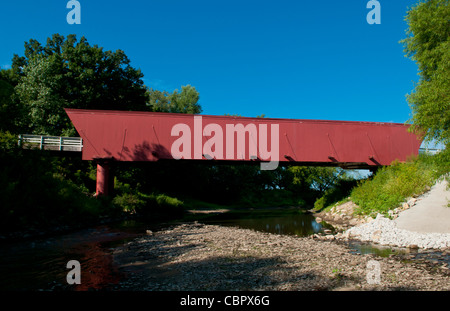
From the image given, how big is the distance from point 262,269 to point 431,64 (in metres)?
14.5

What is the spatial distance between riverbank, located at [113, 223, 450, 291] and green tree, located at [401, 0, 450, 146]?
746cm

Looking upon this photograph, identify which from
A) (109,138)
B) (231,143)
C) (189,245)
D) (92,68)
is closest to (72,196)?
(109,138)

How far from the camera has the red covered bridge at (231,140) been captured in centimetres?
1997

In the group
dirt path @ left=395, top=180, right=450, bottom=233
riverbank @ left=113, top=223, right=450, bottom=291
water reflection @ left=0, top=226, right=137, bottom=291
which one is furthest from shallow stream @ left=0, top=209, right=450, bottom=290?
dirt path @ left=395, top=180, right=450, bottom=233

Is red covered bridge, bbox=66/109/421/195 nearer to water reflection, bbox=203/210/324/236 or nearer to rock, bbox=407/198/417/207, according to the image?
water reflection, bbox=203/210/324/236

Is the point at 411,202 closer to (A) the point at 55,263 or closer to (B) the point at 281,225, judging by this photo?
(B) the point at 281,225

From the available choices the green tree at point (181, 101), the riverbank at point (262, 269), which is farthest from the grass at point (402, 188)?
the green tree at point (181, 101)

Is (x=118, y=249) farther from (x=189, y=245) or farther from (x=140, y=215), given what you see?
(x=140, y=215)

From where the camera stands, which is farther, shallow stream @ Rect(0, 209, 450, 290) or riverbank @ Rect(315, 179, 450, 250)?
riverbank @ Rect(315, 179, 450, 250)

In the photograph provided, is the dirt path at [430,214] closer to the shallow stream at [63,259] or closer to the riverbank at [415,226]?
the riverbank at [415,226]

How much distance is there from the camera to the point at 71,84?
2858 centimetres

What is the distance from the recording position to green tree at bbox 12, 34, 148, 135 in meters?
27.0

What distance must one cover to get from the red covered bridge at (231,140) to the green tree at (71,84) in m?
8.25
